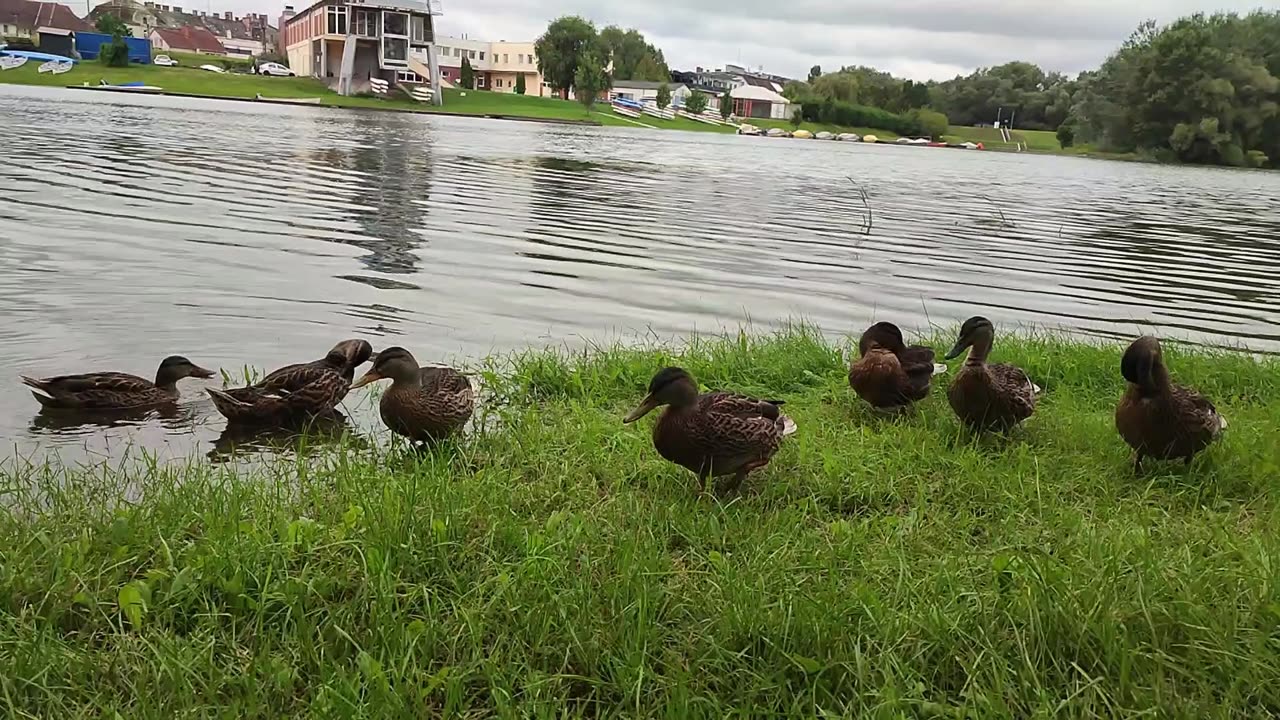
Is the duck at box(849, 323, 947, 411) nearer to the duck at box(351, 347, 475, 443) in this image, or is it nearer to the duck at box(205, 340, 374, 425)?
the duck at box(351, 347, 475, 443)

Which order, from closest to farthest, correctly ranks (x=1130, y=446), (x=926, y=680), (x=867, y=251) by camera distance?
(x=926, y=680), (x=1130, y=446), (x=867, y=251)

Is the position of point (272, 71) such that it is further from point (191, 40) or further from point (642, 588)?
point (642, 588)

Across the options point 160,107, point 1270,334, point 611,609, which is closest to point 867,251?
point 1270,334

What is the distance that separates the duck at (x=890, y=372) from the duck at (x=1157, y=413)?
4.53 ft

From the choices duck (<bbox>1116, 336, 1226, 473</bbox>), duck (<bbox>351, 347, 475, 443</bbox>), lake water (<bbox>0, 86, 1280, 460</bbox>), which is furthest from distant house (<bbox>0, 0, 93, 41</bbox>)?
duck (<bbox>1116, 336, 1226, 473</bbox>)

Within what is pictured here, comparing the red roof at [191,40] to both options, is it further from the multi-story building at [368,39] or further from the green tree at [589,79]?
the green tree at [589,79]

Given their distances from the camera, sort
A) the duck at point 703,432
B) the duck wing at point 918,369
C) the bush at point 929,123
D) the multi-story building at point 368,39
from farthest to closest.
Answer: the bush at point 929,123, the multi-story building at point 368,39, the duck wing at point 918,369, the duck at point 703,432

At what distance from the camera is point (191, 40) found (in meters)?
151

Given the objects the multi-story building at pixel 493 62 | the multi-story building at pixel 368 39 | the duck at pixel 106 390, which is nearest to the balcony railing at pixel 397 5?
the multi-story building at pixel 368 39

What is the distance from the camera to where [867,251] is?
16.2 m

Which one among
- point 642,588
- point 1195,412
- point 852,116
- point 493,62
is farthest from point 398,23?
point 642,588

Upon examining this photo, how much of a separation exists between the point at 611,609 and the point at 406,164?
2578 centimetres

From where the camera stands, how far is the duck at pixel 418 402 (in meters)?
5.85

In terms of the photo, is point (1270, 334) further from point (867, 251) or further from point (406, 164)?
point (406, 164)
